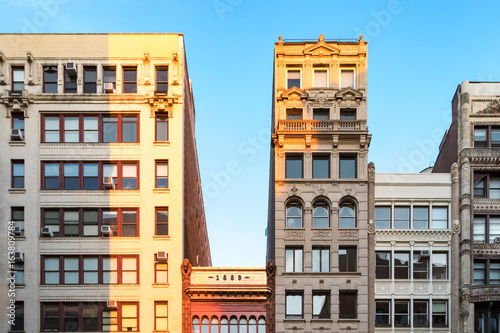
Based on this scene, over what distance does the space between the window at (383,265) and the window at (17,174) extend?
86.0 feet

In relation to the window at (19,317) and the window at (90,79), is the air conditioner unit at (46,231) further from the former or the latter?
the window at (90,79)

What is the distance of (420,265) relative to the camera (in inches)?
1559

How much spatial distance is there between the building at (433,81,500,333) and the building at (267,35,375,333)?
22.0 feet

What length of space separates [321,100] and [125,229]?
56.6ft

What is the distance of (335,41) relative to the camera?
42.2 meters

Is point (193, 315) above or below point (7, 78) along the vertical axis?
below

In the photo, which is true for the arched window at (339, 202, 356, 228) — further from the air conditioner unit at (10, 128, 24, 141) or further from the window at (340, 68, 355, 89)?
the air conditioner unit at (10, 128, 24, 141)

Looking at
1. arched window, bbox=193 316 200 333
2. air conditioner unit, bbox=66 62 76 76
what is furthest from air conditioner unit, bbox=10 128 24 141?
arched window, bbox=193 316 200 333

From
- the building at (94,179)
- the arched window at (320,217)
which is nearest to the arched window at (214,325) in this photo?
the building at (94,179)

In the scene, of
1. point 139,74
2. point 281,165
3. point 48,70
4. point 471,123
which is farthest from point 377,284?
point 48,70

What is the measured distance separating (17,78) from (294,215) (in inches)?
903

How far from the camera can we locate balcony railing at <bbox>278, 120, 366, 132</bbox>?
40.2 metres

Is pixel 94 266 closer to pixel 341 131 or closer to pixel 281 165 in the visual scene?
pixel 281 165

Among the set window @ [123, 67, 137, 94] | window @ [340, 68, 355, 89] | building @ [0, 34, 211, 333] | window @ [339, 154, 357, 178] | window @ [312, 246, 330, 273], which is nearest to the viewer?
building @ [0, 34, 211, 333]
